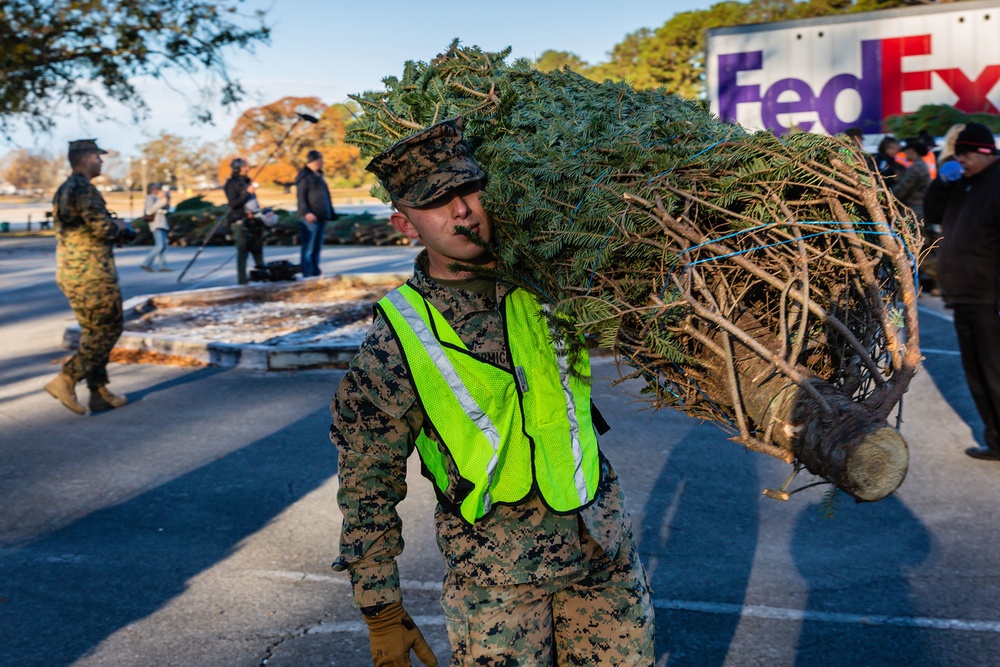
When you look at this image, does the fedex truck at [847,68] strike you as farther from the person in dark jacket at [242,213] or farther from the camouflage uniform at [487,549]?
the camouflage uniform at [487,549]

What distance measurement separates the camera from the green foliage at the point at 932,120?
1638 cm

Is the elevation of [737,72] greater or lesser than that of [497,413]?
greater

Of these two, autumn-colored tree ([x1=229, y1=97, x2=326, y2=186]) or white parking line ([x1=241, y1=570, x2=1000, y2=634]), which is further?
autumn-colored tree ([x1=229, y1=97, x2=326, y2=186])

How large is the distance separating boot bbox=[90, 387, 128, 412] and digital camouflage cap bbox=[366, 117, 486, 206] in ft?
20.6

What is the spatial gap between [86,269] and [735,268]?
704cm

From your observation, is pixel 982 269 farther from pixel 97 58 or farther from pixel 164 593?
pixel 97 58

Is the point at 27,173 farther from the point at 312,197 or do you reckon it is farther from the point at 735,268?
the point at 735,268

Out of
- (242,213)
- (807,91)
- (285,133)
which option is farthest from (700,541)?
(285,133)

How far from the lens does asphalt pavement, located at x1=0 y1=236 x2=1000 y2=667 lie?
4016mm

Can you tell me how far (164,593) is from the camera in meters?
4.58

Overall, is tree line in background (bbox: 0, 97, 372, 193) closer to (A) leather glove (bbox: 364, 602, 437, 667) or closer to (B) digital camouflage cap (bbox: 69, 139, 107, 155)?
(B) digital camouflage cap (bbox: 69, 139, 107, 155)

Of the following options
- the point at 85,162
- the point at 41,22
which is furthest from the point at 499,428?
the point at 41,22

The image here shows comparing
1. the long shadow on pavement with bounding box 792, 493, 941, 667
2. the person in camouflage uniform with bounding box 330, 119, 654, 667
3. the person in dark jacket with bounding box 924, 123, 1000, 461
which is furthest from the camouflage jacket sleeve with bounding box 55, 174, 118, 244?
the person in dark jacket with bounding box 924, 123, 1000, 461

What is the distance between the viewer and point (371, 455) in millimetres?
2549
